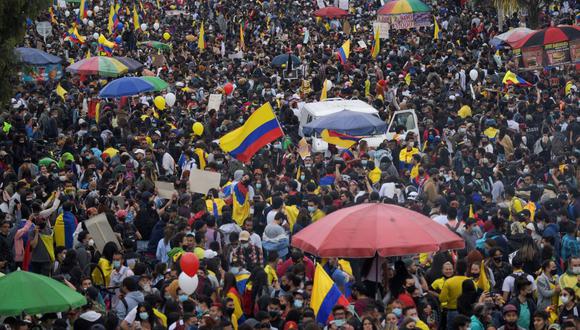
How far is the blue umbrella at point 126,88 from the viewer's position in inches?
937

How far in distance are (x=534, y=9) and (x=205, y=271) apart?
966 inches

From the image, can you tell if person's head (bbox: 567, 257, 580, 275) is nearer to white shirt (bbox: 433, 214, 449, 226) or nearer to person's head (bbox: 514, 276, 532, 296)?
person's head (bbox: 514, 276, 532, 296)

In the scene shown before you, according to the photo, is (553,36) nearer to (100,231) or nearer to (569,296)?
(100,231)

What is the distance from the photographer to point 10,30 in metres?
17.1

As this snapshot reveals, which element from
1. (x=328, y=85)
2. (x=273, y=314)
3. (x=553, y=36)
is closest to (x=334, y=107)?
(x=328, y=85)

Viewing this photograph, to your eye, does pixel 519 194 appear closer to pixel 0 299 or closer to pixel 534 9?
pixel 0 299

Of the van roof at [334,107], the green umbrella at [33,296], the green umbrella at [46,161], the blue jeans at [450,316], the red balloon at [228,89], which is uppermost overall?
the green umbrella at [33,296]

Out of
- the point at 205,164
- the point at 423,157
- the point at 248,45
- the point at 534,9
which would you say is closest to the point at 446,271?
the point at 423,157

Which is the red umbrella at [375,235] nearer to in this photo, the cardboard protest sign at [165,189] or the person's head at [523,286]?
the person's head at [523,286]

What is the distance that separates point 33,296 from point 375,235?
312 cm

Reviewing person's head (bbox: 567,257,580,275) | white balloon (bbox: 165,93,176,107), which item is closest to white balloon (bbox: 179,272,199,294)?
person's head (bbox: 567,257,580,275)

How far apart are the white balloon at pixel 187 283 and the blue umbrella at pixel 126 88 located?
11915 mm

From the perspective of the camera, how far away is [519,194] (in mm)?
16766

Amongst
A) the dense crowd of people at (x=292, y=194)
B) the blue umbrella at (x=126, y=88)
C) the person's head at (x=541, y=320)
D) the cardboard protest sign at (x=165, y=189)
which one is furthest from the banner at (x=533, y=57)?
the person's head at (x=541, y=320)
